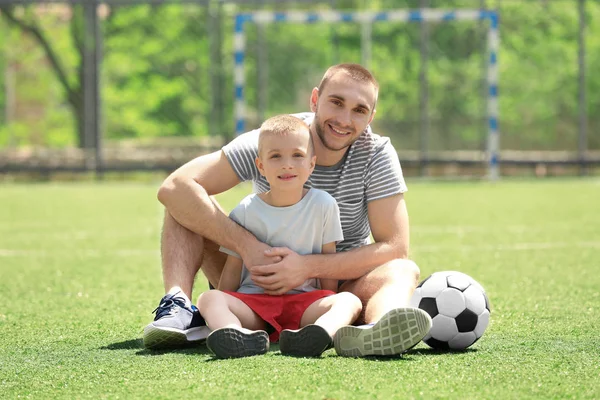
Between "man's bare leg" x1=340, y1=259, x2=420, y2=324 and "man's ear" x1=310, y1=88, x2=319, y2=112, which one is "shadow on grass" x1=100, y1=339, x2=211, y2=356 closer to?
"man's bare leg" x1=340, y1=259, x2=420, y2=324

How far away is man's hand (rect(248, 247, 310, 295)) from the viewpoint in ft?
13.9

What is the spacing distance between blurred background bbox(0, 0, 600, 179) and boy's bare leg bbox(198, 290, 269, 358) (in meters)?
16.6

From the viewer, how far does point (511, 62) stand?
25094mm

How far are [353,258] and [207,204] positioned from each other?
0.66m

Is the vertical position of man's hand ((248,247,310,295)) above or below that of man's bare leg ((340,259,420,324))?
above

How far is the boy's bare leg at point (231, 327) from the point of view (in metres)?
3.88

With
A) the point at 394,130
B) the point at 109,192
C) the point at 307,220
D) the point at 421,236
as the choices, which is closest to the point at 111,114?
the point at 394,130

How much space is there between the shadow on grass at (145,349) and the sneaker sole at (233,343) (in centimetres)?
20

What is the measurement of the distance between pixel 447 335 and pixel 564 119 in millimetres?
19695

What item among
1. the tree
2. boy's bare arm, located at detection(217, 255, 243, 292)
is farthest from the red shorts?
the tree

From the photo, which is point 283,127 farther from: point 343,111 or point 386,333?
point 386,333

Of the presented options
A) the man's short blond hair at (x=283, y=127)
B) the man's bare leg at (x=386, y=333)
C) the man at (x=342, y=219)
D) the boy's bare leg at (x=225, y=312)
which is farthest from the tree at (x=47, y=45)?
the man's bare leg at (x=386, y=333)

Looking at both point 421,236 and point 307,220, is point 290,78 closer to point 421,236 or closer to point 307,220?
point 421,236

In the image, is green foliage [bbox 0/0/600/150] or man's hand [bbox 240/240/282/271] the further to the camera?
green foliage [bbox 0/0/600/150]
